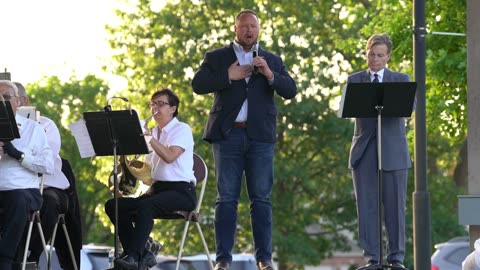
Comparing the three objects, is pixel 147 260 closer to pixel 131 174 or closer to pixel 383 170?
pixel 131 174

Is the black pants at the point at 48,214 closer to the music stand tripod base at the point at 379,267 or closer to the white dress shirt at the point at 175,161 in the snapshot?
the white dress shirt at the point at 175,161

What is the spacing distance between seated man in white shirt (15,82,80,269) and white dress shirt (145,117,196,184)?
867mm

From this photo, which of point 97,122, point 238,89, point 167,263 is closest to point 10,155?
point 97,122

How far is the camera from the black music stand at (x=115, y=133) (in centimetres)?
1213

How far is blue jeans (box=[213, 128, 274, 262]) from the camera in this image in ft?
40.0

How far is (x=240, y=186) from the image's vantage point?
12211 millimetres

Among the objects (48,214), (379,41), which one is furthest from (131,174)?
(379,41)

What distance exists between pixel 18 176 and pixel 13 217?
357mm

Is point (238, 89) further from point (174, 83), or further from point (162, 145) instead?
point (174, 83)

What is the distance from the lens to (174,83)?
42000 mm

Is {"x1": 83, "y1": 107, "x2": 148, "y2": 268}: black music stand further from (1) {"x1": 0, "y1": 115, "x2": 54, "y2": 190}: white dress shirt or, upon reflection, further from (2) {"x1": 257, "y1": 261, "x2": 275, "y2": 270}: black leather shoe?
(2) {"x1": 257, "y1": 261, "x2": 275, "y2": 270}: black leather shoe

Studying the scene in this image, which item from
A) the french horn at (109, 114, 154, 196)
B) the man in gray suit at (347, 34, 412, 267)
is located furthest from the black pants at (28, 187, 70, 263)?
the man in gray suit at (347, 34, 412, 267)

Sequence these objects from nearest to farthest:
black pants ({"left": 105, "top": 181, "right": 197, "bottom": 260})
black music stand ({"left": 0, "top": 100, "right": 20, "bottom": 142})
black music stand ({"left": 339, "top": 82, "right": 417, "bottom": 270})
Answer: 1. black music stand ({"left": 0, "top": 100, "right": 20, "bottom": 142})
2. black music stand ({"left": 339, "top": 82, "right": 417, "bottom": 270})
3. black pants ({"left": 105, "top": 181, "right": 197, "bottom": 260})

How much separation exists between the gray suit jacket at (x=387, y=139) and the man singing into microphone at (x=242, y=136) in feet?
2.27
